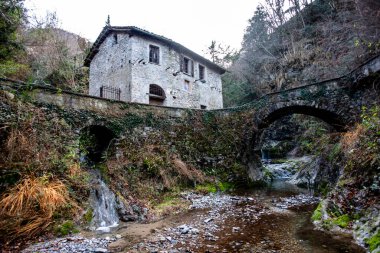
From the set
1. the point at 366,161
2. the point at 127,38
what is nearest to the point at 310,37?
the point at 127,38

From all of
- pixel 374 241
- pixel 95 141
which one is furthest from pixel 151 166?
pixel 374 241

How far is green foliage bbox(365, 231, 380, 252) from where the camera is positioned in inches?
154

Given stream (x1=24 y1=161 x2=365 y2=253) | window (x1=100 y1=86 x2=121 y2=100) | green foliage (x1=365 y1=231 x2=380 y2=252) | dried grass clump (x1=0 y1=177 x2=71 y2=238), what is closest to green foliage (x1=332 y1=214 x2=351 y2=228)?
stream (x1=24 y1=161 x2=365 y2=253)

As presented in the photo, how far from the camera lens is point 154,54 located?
1736 centimetres

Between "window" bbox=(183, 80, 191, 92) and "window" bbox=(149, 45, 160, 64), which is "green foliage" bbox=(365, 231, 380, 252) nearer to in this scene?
"window" bbox=(149, 45, 160, 64)

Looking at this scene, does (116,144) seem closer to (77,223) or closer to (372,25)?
(77,223)

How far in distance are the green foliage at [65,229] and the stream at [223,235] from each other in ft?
1.07

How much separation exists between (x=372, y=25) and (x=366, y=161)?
8.60 m

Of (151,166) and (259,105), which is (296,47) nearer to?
(259,105)

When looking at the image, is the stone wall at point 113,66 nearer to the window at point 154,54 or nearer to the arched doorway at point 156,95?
the window at point 154,54

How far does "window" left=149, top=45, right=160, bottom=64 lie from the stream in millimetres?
11861

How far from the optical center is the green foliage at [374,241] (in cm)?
391

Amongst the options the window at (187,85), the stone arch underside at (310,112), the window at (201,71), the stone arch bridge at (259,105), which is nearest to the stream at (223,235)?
the stone arch bridge at (259,105)

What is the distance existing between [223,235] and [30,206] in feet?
14.6
